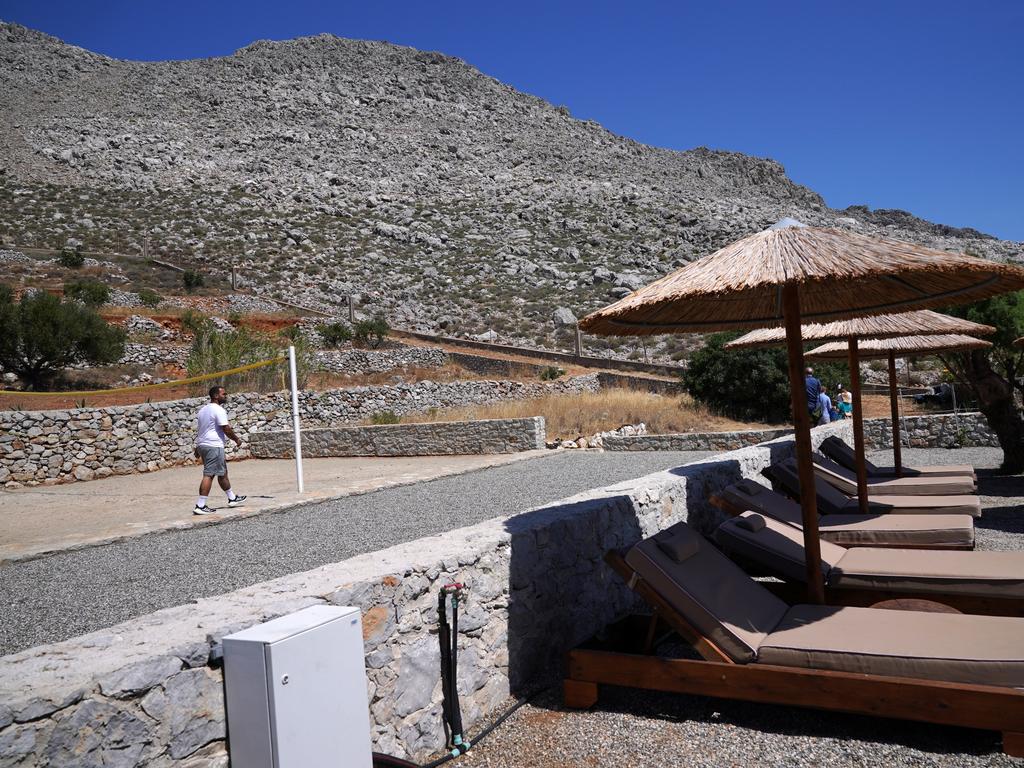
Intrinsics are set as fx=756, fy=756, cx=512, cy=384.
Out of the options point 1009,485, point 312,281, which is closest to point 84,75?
point 312,281

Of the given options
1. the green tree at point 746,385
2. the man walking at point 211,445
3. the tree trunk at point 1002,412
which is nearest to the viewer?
the man walking at point 211,445

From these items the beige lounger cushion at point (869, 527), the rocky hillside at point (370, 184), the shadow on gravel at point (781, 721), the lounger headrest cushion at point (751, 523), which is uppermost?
the rocky hillside at point (370, 184)

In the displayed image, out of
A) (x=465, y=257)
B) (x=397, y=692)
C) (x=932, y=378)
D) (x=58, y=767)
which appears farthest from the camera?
(x=465, y=257)

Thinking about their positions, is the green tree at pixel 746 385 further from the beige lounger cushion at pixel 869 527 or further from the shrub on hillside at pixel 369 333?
the shrub on hillside at pixel 369 333

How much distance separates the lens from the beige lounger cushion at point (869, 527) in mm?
5891

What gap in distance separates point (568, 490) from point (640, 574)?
21.2 ft

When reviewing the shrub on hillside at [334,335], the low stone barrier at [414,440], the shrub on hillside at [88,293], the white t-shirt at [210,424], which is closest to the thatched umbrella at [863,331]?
the white t-shirt at [210,424]

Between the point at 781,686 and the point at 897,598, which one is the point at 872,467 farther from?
the point at 781,686

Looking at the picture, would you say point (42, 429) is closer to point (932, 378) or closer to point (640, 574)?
point (640, 574)

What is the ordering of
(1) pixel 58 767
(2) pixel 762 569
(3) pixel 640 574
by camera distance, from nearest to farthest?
(1) pixel 58 767
(3) pixel 640 574
(2) pixel 762 569

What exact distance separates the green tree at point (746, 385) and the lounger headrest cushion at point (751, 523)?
13.7m

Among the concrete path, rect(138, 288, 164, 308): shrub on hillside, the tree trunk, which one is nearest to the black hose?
the concrete path

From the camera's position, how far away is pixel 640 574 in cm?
369

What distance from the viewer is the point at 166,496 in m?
11.7
